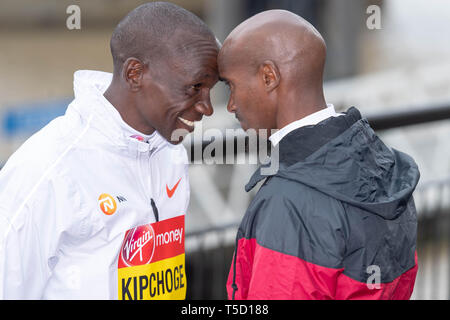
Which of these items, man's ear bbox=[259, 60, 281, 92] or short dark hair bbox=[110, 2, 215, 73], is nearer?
man's ear bbox=[259, 60, 281, 92]

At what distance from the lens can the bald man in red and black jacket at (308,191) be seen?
6.26ft

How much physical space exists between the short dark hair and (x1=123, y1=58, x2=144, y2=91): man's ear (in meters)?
0.03

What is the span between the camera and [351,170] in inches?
77.4

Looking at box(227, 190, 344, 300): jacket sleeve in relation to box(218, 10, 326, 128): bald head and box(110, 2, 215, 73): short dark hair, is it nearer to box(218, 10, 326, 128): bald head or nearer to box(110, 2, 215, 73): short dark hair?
box(218, 10, 326, 128): bald head

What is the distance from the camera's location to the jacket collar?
199 cm

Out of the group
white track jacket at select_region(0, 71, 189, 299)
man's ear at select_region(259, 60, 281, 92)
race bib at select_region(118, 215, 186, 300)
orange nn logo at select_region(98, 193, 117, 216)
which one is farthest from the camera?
race bib at select_region(118, 215, 186, 300)

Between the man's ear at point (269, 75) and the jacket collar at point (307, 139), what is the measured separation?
0.14 m

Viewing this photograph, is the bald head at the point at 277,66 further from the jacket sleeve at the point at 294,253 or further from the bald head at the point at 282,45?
the jacket sleeve at the point at 294,253

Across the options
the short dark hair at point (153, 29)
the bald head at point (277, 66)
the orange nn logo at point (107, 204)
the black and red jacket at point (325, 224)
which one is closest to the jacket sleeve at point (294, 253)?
the black and red jacket at point (325, 224)

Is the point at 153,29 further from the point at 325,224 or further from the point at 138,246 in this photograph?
the point at 325,224

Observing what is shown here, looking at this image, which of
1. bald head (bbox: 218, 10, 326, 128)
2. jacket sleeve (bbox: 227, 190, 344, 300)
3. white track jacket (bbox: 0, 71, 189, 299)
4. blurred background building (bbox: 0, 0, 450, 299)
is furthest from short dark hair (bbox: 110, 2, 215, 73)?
blurred background building (bbox: 0, 0, 450, 299)

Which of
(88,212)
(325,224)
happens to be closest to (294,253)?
(325,224)

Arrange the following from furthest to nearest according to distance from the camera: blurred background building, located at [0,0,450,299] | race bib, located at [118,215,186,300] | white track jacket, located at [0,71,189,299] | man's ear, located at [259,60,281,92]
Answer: blurred background building, located at [0,0,450,299] < race bib, located at [118,215,186,300] < white track jacket, located at [0,71,189,299] < man's ear, located at [259,60,281,92]
